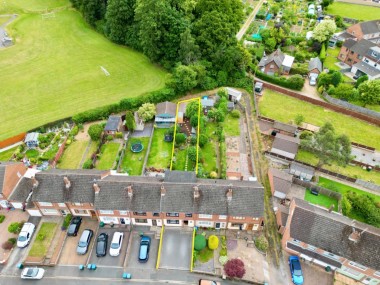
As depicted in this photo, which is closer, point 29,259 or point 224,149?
point 29,259

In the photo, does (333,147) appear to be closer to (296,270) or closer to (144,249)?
(296,270)

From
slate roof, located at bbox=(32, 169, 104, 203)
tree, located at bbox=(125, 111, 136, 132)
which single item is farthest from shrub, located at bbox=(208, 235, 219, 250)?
tree, located at bbox=(125, 111, 136, 132)

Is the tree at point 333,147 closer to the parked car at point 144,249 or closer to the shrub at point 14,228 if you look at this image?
the parked car at point 144,249

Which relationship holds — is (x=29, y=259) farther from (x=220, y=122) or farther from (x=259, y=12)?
(x=259, y=12)

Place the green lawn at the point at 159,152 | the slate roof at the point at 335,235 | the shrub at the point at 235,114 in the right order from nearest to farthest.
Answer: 1. the slate roof at the point at 335,235
2. the green lawn at the point at 159,152
3. the shrub at the point at 235,114

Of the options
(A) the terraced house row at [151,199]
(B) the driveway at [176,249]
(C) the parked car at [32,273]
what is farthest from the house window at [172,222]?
(C) the parked car at [32,273]

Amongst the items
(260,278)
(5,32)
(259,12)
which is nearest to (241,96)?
(260,278)
